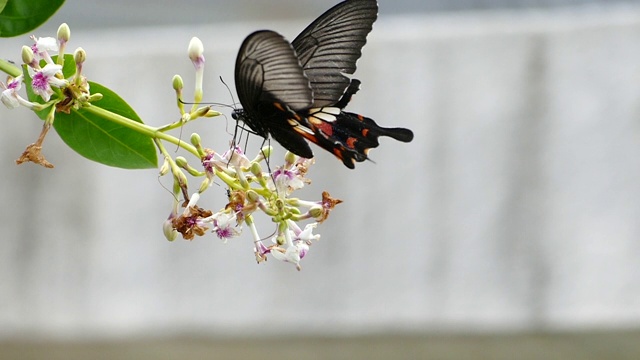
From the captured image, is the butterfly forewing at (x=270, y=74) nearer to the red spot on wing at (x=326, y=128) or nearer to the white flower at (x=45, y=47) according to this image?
the red spot on wing at (x=326, y=128)

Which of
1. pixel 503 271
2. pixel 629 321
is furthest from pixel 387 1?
pixel 629 321

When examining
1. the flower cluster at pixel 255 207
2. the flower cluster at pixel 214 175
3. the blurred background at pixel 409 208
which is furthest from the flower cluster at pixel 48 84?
the blurred background at pixel 409 208

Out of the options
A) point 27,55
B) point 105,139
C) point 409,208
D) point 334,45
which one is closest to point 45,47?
point 27,55

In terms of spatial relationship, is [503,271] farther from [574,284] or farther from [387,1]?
[387,1]

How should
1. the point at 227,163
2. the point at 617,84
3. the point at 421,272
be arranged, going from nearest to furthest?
the point at 227,163
the point at 617,84
the point at 421,272

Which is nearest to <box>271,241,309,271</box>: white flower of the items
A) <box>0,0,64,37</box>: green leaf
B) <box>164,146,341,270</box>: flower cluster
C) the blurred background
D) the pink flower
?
<box>164,146,341,270</box>: flower cluster

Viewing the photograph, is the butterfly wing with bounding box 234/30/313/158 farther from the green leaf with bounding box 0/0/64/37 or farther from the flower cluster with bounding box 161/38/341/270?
the green leaf with bounding box 0/0/64/37

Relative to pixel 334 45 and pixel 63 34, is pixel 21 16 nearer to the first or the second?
pixel 63 34
